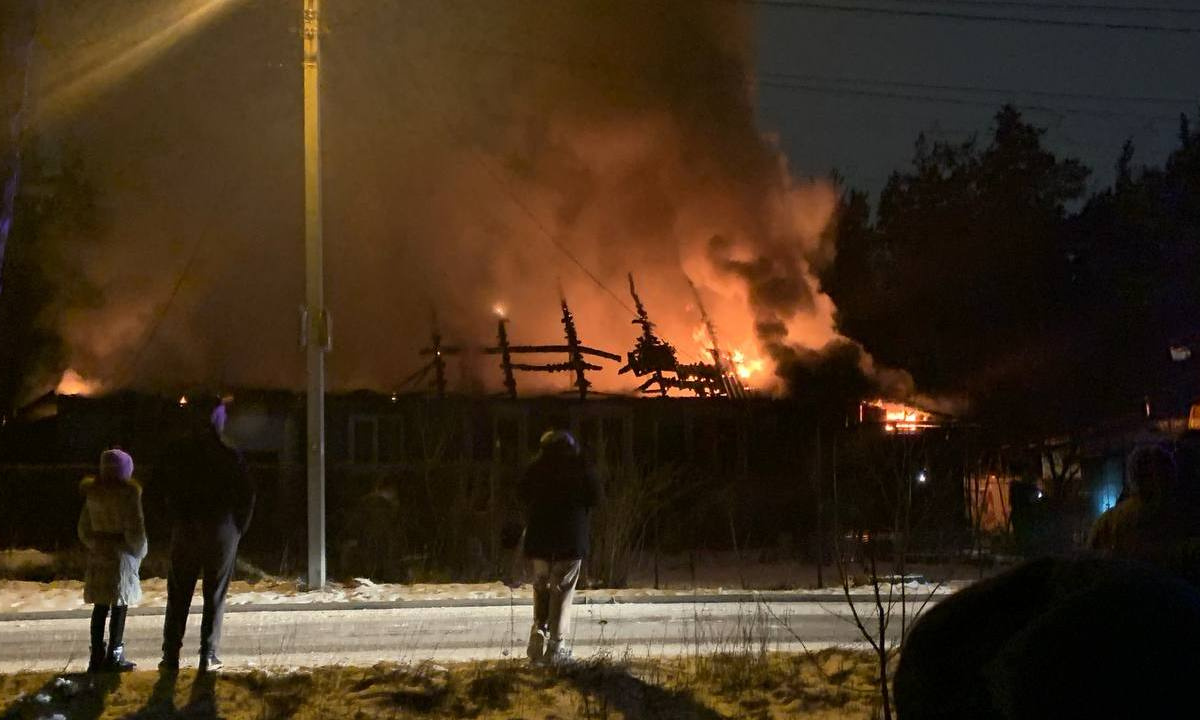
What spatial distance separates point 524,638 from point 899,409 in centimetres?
1481

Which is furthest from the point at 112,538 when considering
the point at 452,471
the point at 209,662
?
the point at 452,471

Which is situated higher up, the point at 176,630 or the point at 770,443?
the point at 770,443

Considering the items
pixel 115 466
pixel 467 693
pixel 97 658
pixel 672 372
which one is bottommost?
pixel 467 693

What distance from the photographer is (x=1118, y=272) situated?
24.5 meters

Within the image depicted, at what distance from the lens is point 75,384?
24703mm

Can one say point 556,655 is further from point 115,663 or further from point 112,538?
point 112,538

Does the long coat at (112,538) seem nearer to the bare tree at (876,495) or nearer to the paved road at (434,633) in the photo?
the paved road at (434,633)

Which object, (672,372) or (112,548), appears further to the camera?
(672,372)

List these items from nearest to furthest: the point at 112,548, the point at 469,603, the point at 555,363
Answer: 1. the point at 112,548
2. the point at 469,603
3. the point at 555,363

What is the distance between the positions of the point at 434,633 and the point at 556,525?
2258mm

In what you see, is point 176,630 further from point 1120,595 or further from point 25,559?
point 25,559

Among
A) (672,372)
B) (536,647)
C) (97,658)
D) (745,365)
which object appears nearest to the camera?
(97,658)

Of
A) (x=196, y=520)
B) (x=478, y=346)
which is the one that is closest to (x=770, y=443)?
(x=478, y=346)

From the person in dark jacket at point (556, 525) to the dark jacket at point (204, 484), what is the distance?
6.08 ft
